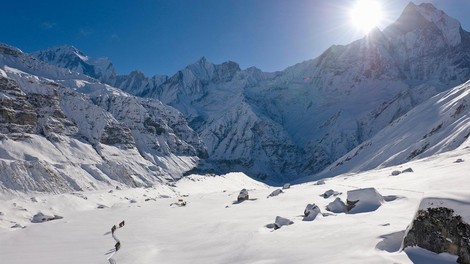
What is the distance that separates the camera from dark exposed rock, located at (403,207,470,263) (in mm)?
10672

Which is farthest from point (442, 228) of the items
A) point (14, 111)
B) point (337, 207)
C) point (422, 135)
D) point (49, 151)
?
point (14, 111)

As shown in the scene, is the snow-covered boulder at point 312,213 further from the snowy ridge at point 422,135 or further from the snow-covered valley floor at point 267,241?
the snowy ridge at point 422,135

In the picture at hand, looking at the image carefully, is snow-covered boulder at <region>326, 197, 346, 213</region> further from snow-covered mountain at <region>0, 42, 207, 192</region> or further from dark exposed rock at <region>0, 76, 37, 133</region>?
dark exposed rock at <region>0, 76, 37, 133</region>

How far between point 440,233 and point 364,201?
12196 millimetres

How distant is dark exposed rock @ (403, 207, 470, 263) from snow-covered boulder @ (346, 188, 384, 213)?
34.3 feet

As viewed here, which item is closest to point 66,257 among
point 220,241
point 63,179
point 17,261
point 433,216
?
point 17,261

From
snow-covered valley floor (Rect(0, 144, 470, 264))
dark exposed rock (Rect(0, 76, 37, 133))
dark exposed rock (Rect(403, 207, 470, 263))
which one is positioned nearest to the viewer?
dark exposed rock (Rect(403, 207, 470, 263))

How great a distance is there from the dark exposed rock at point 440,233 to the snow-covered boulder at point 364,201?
10453 mm

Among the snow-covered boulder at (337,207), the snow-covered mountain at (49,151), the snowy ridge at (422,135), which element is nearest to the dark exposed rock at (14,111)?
the snow-covered mountain at (49,151)

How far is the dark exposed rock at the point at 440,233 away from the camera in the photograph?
35.0 feet

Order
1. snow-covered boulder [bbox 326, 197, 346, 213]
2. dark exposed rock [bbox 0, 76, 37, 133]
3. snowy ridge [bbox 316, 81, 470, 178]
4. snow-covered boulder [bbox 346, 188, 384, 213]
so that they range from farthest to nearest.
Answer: dark exposed rock [bbox 0, 76, 37, 133]
snowy ridge [bbox 316, 81, 470, 178]
snow-covered boulder [bbox 326, 197, 346, 213]
snow-covered boulder [bbox 346, 188, 384, 213]

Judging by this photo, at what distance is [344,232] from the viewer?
1586 centimetres

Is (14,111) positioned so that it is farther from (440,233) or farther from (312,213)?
(440,233)

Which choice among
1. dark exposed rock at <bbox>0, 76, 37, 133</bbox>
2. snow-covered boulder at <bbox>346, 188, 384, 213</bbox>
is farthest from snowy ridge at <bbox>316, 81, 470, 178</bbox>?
dark exposed rock at <bbox>0, 76, 37, 133</bbox>
